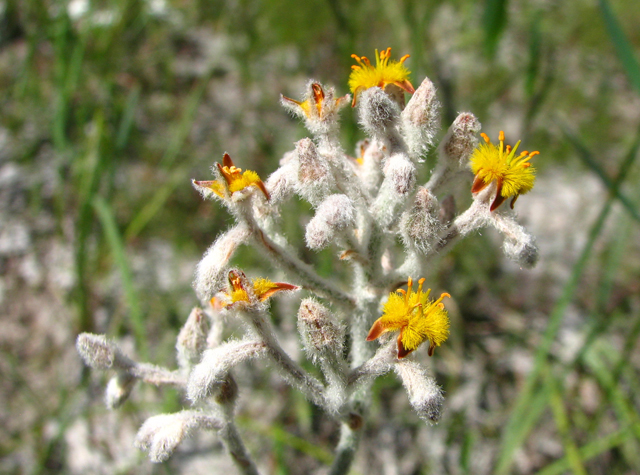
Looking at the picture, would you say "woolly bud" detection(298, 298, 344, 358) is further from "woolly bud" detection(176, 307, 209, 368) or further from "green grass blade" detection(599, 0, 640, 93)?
"green grass blade" detection(599, 0, 640, 93)

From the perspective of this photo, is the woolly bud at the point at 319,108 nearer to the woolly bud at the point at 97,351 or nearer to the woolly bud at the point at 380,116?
the woolly bud at the point at 380,116

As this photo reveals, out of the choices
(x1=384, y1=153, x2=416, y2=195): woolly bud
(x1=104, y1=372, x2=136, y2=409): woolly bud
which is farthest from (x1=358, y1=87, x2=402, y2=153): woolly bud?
(x1=104, y1=372, x2=136, y2=409): woolly bud

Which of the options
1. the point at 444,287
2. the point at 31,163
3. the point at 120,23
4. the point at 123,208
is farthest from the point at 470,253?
the point at 31,163

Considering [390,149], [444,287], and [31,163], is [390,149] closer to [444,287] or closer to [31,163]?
[444,287]

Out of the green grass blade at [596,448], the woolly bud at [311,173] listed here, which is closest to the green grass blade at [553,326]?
the green grass blade at [596,448]

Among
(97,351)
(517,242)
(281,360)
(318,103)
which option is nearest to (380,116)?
(318,103)

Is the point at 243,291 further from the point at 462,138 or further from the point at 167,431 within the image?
the point at 462,138
